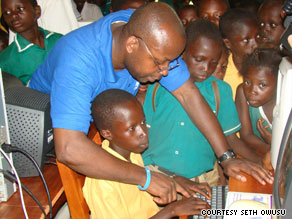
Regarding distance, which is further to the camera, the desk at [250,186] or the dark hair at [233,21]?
the dark hair at [233,21]

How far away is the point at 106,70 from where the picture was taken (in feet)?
4.12

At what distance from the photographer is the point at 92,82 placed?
1.17 m

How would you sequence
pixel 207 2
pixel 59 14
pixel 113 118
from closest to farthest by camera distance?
pixel 113 118 → pixel 207 2 → pixel 59 14

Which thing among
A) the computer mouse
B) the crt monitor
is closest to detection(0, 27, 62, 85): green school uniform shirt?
the computer mouse

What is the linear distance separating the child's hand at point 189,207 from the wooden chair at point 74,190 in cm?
33

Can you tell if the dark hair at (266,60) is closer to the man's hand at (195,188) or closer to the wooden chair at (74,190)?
the man's hand at (195,188)

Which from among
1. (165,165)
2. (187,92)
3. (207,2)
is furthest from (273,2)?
(165,165)

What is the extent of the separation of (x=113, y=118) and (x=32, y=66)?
1.21 meters

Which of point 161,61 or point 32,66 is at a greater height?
point 161,61

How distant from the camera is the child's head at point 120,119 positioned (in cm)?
130

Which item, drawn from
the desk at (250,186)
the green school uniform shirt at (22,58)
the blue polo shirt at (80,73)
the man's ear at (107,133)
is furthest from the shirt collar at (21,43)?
the desk at (250,186)

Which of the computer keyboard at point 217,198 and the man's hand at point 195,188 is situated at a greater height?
the computer keyboard at point 217,198

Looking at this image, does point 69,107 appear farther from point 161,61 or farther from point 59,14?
point 59,14

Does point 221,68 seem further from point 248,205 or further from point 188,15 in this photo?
point 188,15
